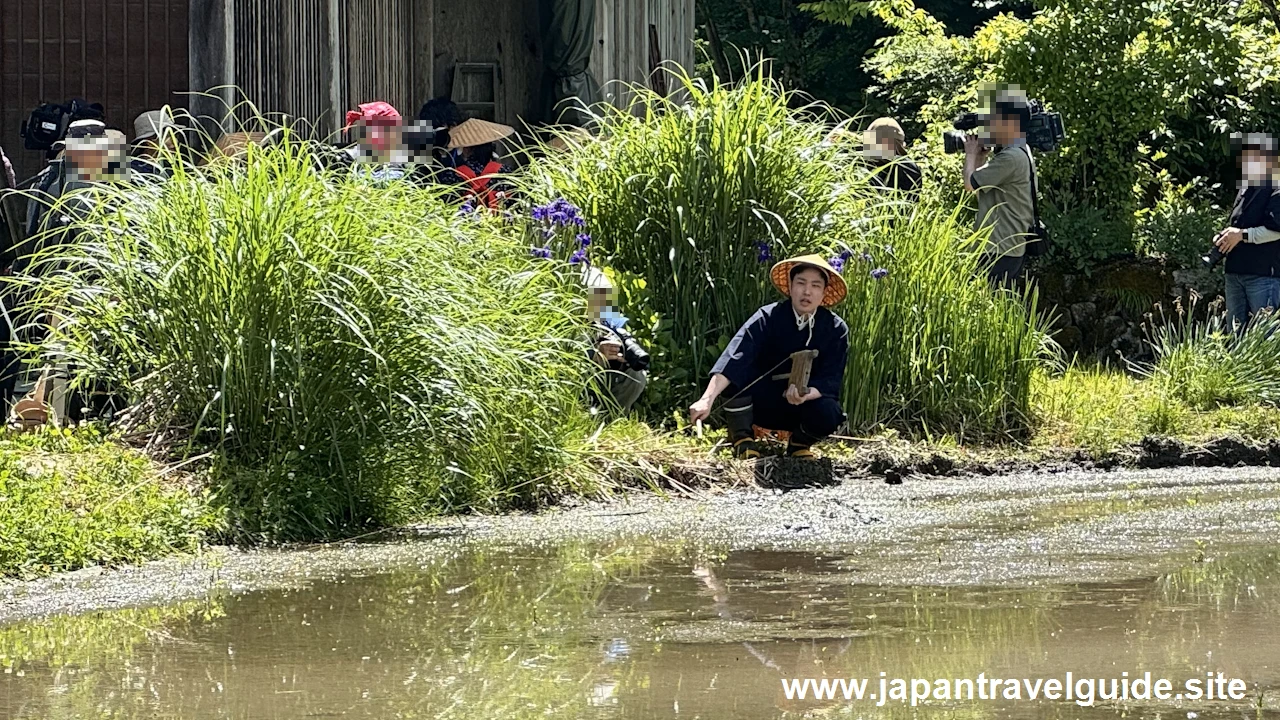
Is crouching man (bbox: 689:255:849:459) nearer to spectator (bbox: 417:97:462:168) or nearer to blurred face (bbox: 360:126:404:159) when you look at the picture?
blurred face (bbox: 360:126:404:159)

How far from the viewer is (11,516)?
6.51m

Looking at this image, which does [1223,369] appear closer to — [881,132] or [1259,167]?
[1259,167]

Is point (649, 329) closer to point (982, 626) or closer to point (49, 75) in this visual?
point (982, 626)

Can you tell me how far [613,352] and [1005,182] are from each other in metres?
3.41

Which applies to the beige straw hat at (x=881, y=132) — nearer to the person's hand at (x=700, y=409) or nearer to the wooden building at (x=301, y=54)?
the wooden building at (x=301, y=54)

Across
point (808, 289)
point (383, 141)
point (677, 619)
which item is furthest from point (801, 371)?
point (677, 619)

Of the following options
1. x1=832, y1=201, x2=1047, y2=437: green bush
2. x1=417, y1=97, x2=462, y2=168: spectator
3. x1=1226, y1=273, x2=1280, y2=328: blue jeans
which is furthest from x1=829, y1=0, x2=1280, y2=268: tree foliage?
x1=832, y1=201, x2=1047, y2=437: green bush

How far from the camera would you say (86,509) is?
6879mm

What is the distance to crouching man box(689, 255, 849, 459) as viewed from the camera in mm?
9055

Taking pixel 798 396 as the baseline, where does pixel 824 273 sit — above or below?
above

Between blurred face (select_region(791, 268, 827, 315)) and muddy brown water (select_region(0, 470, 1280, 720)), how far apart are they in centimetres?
131

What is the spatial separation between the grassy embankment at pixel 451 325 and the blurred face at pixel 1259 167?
1961 millimetres

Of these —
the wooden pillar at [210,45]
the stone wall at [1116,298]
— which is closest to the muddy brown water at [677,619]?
the wooden pillar at [210,45]

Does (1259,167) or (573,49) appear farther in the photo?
(573,49)
